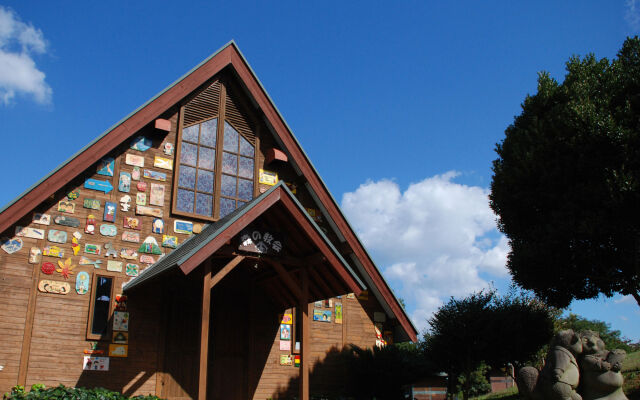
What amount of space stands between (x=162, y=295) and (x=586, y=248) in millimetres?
14881

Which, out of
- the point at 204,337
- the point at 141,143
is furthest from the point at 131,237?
the point at 204,337

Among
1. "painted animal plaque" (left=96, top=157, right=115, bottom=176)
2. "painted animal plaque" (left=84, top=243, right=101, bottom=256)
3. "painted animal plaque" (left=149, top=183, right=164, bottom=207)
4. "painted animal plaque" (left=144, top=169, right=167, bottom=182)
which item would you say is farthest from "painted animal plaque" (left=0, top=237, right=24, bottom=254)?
"painted animal plaque" (left=144, top=169, right=167, bottom=182)

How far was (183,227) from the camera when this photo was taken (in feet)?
44.8

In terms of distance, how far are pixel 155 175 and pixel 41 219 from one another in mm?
2702

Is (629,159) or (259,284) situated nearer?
(259,284)

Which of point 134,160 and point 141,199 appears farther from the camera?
point 134,160

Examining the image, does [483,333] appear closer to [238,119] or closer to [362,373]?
[362,373]

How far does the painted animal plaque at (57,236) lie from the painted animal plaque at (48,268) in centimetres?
51

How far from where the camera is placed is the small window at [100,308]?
1196 centimetres

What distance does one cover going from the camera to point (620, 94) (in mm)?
19453

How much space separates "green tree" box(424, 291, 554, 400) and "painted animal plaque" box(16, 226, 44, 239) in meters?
15.3

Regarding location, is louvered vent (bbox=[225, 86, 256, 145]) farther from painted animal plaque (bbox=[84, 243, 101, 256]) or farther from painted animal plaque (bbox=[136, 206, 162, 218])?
painted animal plaque (bbox=[84, 243, 101, 256])

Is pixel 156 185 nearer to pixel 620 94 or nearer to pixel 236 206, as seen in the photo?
pixel 236 206

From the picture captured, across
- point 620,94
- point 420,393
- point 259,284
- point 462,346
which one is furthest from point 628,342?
point 259,284
